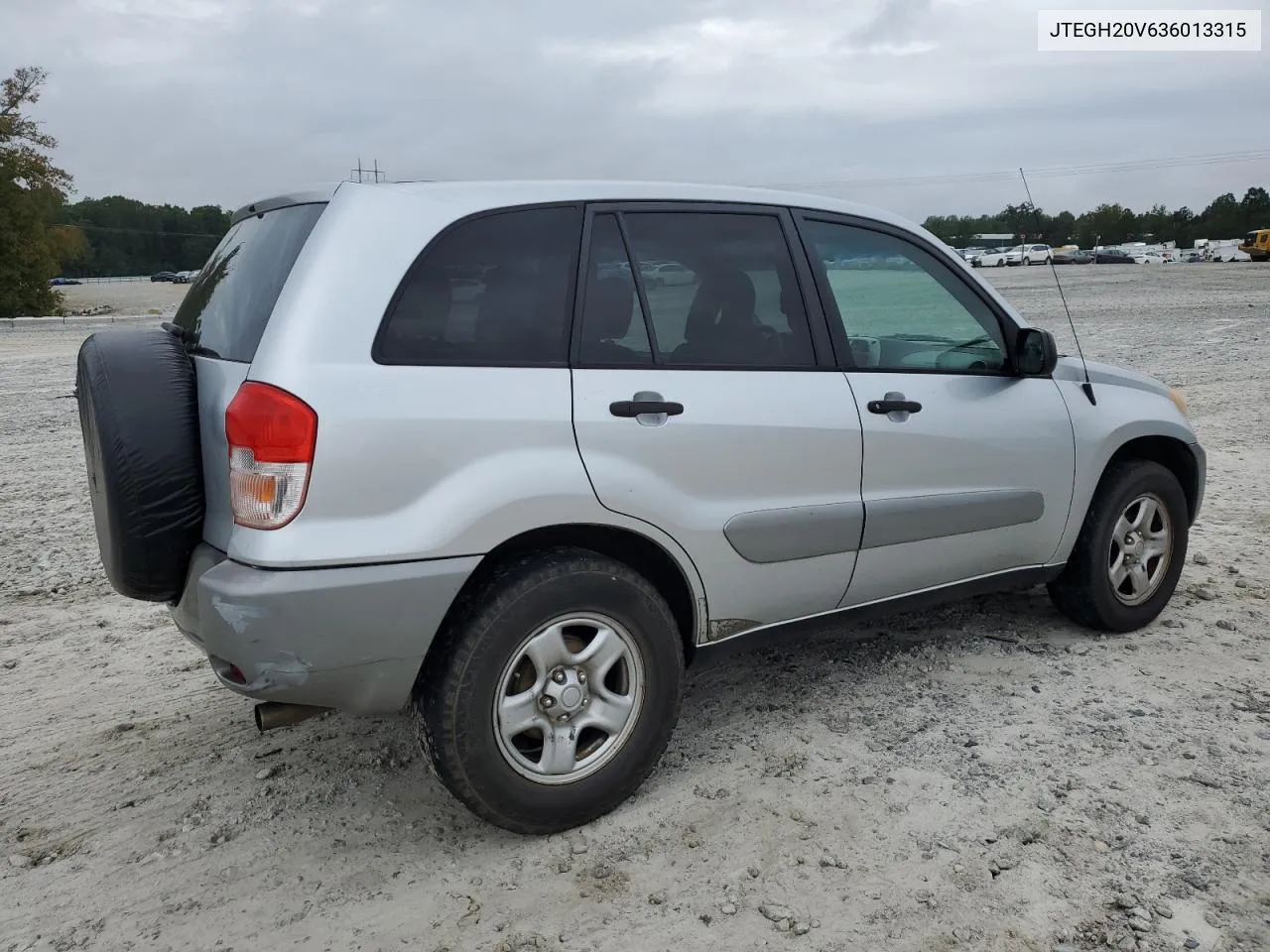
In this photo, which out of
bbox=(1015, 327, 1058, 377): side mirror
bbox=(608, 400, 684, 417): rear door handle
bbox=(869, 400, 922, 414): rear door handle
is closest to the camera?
bbox=(608, 400, 684, 417): rear door handle

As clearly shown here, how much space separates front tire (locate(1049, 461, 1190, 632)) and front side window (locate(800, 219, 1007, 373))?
90 cm

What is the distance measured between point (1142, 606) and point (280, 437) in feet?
12.4

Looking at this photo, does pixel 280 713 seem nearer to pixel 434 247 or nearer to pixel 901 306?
pixel 434 247

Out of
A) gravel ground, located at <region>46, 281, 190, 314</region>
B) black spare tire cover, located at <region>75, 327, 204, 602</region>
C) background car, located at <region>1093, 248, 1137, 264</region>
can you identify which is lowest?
gravel ground, located at <region>46, 281, 190, 314</region>

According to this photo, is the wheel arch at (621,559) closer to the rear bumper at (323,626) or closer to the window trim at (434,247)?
the rear bumper at (323,626)

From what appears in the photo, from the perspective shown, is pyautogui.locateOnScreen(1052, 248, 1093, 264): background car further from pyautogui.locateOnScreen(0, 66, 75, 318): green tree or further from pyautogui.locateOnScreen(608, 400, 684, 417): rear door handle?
pyautogui.locateOnScreen(608, 400, 684, 417): rear door handle

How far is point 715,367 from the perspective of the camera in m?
3.31

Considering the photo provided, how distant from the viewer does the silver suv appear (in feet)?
8.91

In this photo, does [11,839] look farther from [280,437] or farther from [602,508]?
[602,508]

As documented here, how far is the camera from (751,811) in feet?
10.6

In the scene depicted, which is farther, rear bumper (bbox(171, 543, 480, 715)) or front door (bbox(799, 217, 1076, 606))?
front door (bbox(799, 217, 1076, 606))

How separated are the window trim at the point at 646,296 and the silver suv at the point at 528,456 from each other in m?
0.01

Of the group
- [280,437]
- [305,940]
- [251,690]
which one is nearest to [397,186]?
[280,437]

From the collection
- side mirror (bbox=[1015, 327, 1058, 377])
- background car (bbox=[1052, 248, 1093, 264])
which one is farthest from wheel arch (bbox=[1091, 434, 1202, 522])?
background car (bbox=[1052, 248, 1093, 264])
